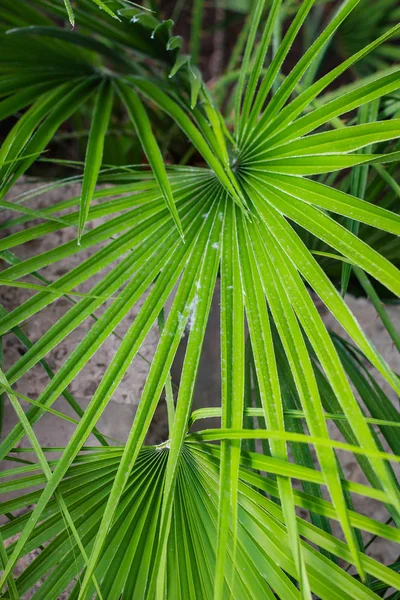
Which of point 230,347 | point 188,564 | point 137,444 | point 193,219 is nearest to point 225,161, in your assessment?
point 193,219

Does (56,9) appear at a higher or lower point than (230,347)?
higher

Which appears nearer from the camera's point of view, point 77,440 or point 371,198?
point 77,440

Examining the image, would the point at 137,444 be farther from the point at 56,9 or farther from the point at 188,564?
the point at 56,9

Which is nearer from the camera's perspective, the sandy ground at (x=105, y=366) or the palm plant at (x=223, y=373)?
the palm plant at (x=223, y=373)

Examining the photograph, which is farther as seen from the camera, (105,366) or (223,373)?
(105,366)

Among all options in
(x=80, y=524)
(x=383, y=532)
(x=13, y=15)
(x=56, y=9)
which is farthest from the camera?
(x=13, y=15)

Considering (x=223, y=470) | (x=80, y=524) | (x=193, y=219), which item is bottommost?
(x=80, y=524)

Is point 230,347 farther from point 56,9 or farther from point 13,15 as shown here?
point 13,15

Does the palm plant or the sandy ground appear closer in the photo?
the palm plant

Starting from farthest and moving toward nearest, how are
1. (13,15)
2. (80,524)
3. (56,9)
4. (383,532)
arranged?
(13,15)
(56,9)
(80,524)
(383,532)
